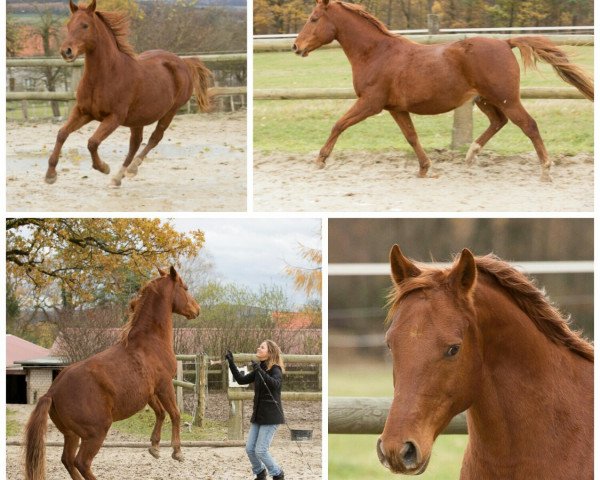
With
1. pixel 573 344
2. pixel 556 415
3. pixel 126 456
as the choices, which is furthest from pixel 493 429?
pixel 126 456

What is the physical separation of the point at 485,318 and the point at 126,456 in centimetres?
302

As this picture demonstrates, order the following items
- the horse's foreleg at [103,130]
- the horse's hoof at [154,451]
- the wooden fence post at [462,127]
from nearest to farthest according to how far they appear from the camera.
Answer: the horse's hoof at [154,451] < the horse's foreleg at [103,130] < the wooden fence post at [462,127]

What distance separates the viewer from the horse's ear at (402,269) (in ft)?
9.65

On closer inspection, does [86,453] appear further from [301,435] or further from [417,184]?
[417,184]

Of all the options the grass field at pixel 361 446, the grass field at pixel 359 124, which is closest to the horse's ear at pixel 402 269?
the grass field at pixel 361 446

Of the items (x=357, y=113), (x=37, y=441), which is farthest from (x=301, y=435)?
(x=357, y=113)

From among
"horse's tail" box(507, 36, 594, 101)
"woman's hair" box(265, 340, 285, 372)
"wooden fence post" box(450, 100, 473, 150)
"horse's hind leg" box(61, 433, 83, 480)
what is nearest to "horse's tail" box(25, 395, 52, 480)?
"horse's hind leg" box(61, 433, 83, 480)

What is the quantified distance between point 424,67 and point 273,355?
80.4 inches

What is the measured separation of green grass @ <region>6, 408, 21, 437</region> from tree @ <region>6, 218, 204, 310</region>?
649 mm

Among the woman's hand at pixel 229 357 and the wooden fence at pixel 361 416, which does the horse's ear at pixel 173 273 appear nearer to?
the woman's hand at pixel 229 357

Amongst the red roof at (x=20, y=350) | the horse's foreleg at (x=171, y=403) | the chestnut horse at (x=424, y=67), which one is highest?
the chestnut horse at (x=424, y=67)

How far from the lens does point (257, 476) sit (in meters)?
5.11

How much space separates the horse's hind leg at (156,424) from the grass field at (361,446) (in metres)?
1.06

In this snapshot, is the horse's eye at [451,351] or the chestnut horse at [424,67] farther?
the chestnut horse at [424,67]
